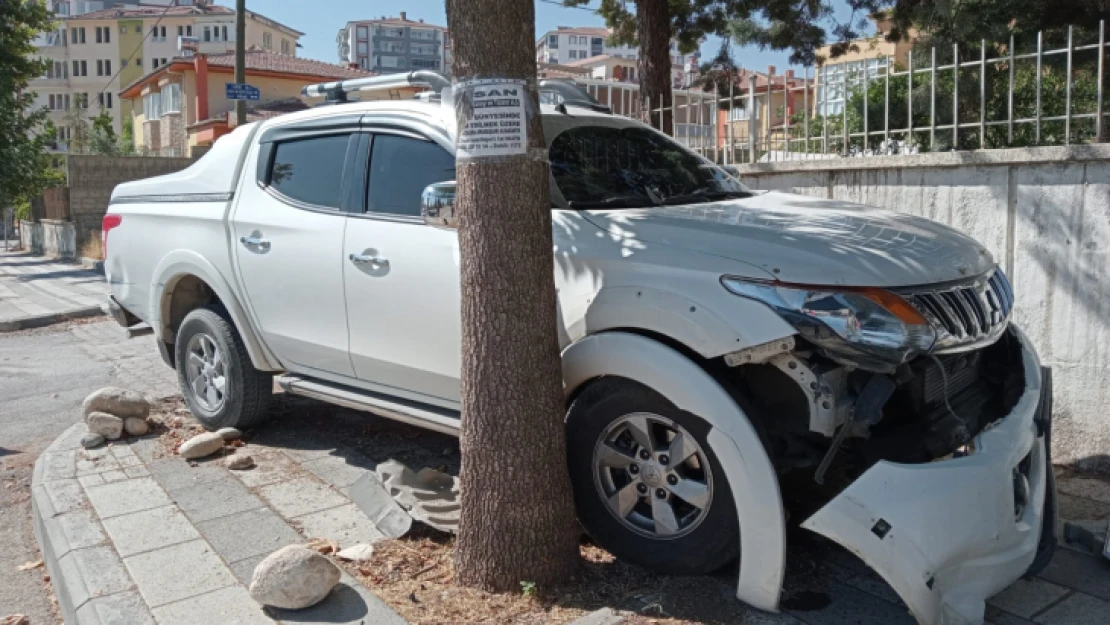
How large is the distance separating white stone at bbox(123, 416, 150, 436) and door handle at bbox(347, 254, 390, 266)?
7.35 ft

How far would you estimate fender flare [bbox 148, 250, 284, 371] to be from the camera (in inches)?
218

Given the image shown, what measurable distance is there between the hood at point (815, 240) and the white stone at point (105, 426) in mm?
3568

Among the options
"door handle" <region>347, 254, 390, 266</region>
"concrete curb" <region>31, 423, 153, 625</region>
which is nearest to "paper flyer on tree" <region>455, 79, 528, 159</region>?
"door handle" <region>347, 254, 390, 266</region>

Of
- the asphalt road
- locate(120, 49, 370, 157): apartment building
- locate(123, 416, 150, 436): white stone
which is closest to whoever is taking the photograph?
the asphalt road

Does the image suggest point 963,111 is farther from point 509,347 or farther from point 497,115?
point 509,347

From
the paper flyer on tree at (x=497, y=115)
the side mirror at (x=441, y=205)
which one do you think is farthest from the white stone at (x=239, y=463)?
the paper flyer on tree at (x=497, y=115)

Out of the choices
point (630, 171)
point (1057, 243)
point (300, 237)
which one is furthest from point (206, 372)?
point (1057, 243)

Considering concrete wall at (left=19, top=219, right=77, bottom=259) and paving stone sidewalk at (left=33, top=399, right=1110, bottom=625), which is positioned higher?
concrete wall at (left=19, top=219, right=77, bottom=259)

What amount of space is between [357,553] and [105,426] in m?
2.68

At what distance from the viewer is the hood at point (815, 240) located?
3412 mm

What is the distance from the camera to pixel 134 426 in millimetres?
6004

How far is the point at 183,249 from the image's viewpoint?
587cm

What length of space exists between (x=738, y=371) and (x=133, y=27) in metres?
94.4

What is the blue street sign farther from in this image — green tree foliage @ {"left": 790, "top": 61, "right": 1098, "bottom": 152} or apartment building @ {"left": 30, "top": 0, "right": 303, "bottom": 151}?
apartment building @ {"left": 30, "top": 0, "right": 303, "bottom": 151}
